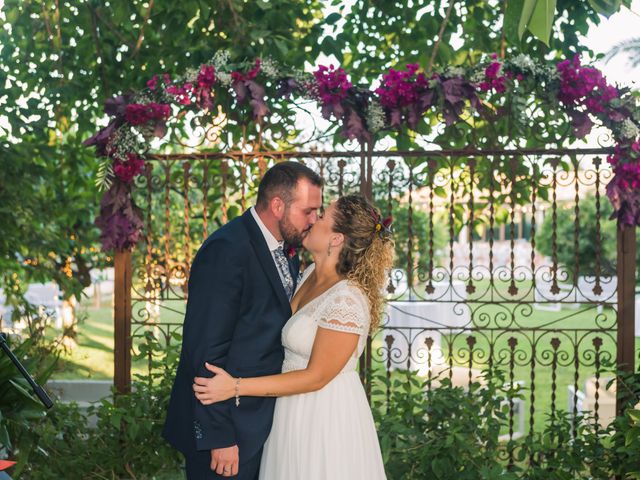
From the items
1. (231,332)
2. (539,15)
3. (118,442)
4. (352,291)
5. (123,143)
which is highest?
(123,143)

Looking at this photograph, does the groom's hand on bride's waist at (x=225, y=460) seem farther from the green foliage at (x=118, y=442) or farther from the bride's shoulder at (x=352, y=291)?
the green foliage at (x=118, y=442)

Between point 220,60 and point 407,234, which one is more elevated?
point 220,60

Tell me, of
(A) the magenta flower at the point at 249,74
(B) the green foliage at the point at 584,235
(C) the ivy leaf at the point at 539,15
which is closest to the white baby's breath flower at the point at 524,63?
(A) the magenta flower at the point at 249,74

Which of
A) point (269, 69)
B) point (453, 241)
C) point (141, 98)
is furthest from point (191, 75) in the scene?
point (453, 241)

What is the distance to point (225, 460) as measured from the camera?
9.14ft

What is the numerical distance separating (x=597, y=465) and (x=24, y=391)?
3.23 metres

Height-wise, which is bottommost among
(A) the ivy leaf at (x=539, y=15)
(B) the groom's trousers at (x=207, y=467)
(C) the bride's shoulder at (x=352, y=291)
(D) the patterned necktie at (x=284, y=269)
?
(B) the groom's trousers at (x=207, y=467)

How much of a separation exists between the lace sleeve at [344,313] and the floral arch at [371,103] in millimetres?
2081

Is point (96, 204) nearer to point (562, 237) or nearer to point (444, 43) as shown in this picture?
point (444, 43)

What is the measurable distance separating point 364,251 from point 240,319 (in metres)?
0.57

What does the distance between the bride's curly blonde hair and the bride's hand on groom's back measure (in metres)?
0.63

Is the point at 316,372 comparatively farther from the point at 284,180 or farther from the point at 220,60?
the point at 220,60

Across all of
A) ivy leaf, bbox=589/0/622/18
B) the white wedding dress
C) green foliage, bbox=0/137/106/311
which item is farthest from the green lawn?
ivy leaf, bbox=589/0/622/18

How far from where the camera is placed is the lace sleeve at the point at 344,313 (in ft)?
9.37
